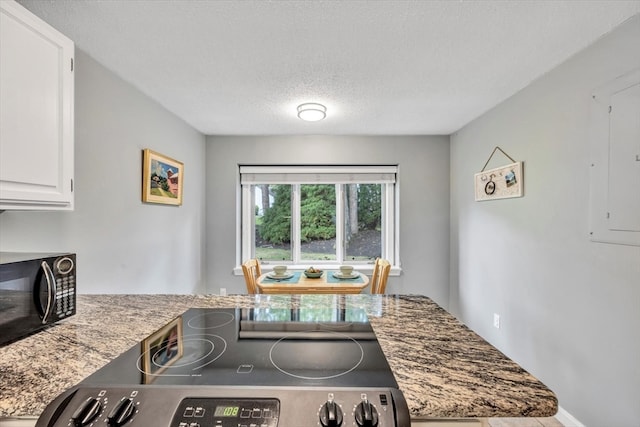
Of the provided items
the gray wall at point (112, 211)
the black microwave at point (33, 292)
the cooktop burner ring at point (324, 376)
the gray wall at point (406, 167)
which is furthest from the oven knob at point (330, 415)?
the gray wall at point (406, 167)

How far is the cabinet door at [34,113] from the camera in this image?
3.43 feet

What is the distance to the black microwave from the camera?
1.03m

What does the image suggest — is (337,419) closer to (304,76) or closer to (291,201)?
(304,76)

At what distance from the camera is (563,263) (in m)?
Answer: 1.94

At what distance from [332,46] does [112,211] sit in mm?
1769

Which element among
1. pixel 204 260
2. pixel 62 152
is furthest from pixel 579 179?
pixel 204 260

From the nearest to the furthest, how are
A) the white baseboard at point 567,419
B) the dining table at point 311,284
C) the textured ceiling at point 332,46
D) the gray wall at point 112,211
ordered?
the textured ceiling at point 332,46 < the gray wall at point 112,211 < the white baseboard at point 567,419 < the dining table at point 311,284

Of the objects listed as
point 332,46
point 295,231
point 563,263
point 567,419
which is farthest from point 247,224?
point 567,419

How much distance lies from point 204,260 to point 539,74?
3.59 meters

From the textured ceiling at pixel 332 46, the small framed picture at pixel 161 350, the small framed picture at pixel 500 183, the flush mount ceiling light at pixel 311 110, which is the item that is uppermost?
the textured ceiling at pixel 332 46

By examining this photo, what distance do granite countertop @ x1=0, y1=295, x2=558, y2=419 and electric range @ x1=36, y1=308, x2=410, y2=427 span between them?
0.07 m

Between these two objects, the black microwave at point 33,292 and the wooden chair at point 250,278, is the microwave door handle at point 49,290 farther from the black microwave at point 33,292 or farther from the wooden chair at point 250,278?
the wooden chair at point 250,278

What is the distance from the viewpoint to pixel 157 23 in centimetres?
152

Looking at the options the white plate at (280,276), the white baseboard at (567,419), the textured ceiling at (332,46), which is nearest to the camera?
the textured ceiling at (332,46)
